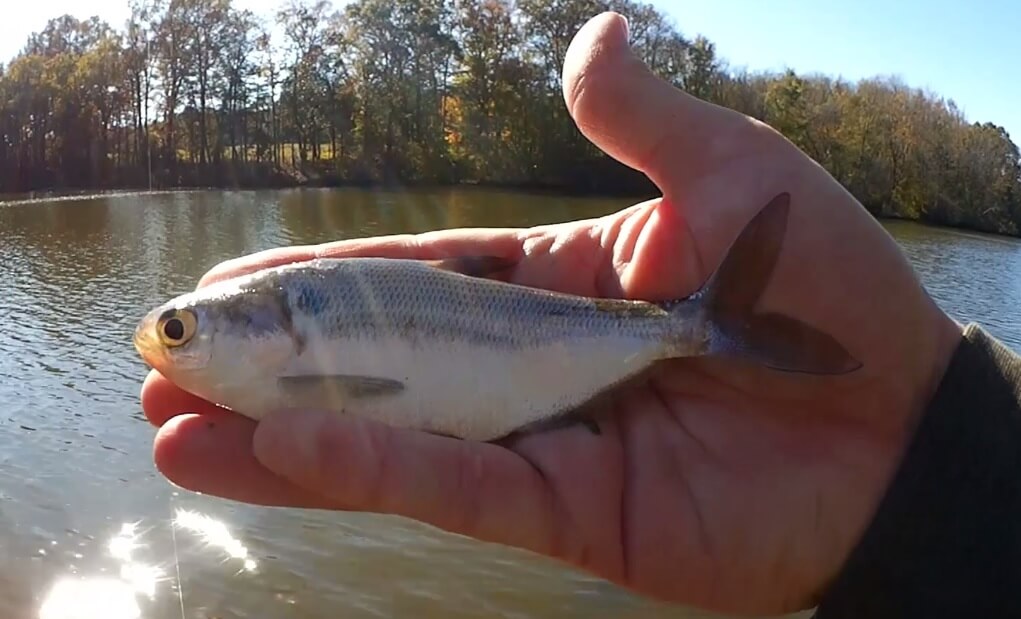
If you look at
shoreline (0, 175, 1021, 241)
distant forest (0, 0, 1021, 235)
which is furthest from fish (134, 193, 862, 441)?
distant forest (0, 0, 1021, 235)

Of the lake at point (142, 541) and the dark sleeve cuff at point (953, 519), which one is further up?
the dark sleeve cuff at point (953, 519)

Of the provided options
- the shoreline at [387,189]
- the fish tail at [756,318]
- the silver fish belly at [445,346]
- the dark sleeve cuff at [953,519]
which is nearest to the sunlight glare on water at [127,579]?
the silver fish belly at [445,346]

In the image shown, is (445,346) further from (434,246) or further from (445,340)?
(434,246)

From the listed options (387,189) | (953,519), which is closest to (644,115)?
(953,519)

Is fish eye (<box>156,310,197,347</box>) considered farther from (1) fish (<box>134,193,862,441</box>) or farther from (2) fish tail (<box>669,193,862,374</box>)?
(2) fish tail (<box>669,193,862,374</box>)

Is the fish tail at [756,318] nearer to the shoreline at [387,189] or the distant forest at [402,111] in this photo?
the shoreline at [387,189]
